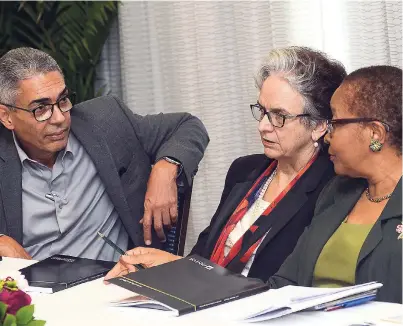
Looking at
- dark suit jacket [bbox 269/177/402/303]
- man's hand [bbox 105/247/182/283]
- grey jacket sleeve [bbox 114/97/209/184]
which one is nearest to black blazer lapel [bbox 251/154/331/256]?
dark suit jacket [bbox 269/177/402/303]

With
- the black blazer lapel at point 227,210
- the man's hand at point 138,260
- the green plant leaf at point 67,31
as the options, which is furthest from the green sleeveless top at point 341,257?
the green plant leaf at point 67,31

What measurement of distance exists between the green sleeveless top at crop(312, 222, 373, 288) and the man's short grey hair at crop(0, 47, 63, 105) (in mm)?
1306

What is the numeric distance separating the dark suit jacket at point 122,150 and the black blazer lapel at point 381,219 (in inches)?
38.6

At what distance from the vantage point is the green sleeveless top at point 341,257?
2.26 m

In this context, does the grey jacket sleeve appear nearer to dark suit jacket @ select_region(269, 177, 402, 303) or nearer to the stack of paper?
dark suit jacket @ select_region(269, 177, 402, 303)

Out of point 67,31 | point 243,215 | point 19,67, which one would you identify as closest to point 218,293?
point 243,215

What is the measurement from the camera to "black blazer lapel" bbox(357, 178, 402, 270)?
7.09ft

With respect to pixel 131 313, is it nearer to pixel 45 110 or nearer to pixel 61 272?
pixel 61 272

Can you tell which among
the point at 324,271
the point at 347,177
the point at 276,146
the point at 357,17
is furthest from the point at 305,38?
the point at 324,271

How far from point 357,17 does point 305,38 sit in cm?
28

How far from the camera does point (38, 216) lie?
3082 mm

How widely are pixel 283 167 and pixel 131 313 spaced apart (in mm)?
949

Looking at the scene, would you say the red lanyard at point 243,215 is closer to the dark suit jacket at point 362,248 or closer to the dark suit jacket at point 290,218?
the dark suit jacket at point 290,218

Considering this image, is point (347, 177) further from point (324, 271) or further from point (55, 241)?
point (55, 241)
